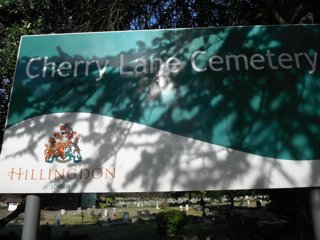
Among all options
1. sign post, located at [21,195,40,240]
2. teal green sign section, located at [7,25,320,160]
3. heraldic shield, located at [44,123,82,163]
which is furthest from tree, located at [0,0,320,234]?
sign post, located at [21,195,40,240]

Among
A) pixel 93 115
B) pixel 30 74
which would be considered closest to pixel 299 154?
pixel 93 115

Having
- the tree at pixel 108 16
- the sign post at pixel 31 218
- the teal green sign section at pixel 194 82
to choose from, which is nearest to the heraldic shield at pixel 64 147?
the teal green sign section at pixel 194 82

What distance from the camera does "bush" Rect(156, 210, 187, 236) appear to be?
20688mm

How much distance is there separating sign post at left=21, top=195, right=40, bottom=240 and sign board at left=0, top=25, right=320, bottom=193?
0.48ft

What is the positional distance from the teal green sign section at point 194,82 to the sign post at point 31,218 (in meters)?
0.91

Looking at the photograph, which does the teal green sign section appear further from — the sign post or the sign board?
the sign post

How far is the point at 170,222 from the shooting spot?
20.8 m

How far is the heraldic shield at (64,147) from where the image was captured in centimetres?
359

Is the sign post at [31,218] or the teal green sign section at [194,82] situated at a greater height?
the teal green sign section at [194,82]

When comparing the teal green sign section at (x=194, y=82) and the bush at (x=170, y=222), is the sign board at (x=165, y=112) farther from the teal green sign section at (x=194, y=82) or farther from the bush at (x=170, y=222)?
the bush at (x=170, y=222)

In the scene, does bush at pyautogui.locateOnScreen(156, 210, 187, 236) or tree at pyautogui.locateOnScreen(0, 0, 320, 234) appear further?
bush at pyautogui.locateOnScreen(156, 210, 187, 236)

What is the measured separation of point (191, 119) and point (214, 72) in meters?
0.65

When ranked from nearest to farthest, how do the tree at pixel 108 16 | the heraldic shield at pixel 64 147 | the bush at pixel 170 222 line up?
the heraldic shield at pixel 64 147 < the tree at pixel 108 16 < the bush at pixel 170 222

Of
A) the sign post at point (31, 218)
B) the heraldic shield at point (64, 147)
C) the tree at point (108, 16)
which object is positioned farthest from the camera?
the tree at point (108, 16)
